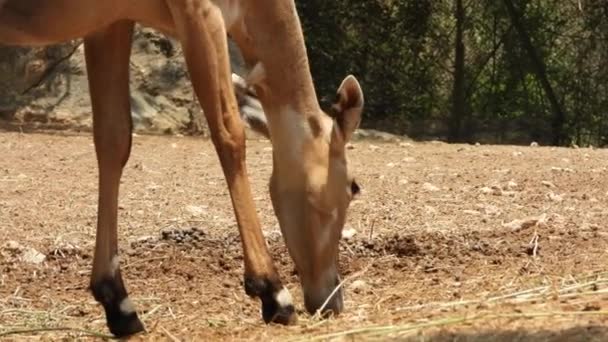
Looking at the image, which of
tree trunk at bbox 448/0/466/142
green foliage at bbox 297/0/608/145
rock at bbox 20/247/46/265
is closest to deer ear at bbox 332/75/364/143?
rock at bbox 20/247/46/265

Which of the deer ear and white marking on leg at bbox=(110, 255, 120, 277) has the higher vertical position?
the deer ear

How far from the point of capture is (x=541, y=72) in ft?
50.4

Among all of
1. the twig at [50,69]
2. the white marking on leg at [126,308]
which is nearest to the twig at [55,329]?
the white marking on leg at [126,308]

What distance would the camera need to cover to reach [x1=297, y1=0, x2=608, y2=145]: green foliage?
15383 mm

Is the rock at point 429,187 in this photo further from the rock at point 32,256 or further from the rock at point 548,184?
the rock at point 32,256

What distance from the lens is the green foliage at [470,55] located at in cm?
1538

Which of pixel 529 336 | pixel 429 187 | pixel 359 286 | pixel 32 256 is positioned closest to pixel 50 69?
pixel 429 187

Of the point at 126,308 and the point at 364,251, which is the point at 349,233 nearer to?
the point at 364,251

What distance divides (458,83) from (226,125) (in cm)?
1075

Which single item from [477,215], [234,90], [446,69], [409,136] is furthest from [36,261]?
[446,69]

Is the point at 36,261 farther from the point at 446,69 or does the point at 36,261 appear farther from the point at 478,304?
the point at 446,69

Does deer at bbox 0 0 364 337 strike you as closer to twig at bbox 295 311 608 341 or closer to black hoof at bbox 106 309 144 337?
black hoof at bbox 106 309 144 337

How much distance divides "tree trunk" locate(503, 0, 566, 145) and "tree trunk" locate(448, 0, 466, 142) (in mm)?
551

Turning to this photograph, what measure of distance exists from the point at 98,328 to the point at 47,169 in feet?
13.8
